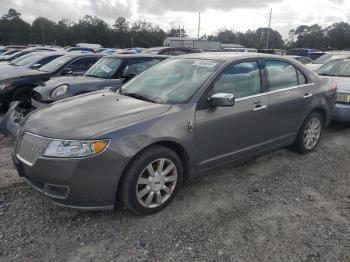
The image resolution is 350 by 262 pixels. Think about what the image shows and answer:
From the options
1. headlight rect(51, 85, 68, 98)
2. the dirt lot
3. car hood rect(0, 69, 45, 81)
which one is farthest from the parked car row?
car hood rect(0, 69, 45, 81)

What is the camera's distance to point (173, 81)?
13.6 feet

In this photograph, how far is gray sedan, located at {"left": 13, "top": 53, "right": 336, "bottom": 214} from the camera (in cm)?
308

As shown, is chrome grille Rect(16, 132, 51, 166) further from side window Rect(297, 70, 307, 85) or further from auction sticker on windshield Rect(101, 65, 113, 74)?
auction sticker on windshield Rect(101, 65, 113, 74)

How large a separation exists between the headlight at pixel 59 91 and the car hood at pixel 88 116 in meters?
2.82

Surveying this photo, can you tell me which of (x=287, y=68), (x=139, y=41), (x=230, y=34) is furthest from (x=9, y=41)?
(x=287, y=68)

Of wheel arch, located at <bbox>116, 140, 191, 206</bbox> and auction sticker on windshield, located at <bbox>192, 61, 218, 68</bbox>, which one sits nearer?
wheel arch, located at <bbox>116, 140, 191, 206</bbox>

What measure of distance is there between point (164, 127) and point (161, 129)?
44 millimetres

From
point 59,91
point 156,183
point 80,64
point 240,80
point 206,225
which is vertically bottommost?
point 206,225

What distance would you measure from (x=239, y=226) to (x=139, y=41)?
7720cm

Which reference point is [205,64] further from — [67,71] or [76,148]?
[67,71]

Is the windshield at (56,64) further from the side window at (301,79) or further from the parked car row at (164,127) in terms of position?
the side window at (301,79)

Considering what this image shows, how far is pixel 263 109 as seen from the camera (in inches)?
171

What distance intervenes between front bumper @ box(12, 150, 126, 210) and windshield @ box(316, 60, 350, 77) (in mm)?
6431

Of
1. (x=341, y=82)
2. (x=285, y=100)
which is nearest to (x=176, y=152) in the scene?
(x=285, y=100)
